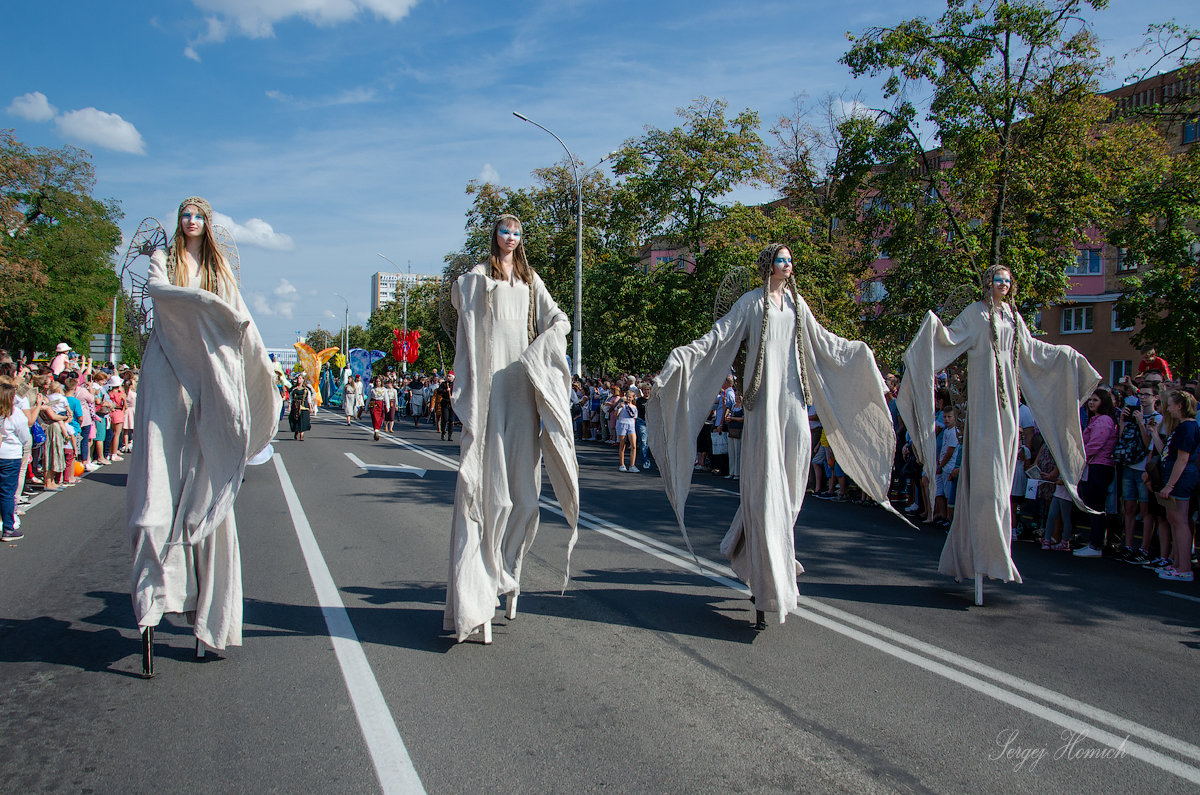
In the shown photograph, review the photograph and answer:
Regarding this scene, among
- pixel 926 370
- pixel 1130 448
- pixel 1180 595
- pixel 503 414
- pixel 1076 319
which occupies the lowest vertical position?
pixel 1180 595

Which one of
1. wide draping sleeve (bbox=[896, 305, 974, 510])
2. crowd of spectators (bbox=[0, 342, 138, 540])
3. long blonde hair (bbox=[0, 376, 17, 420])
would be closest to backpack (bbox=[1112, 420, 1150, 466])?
wide draping sleeve (bbox=[896, 305, 974, 510])

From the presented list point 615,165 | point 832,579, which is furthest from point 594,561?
point 615,165

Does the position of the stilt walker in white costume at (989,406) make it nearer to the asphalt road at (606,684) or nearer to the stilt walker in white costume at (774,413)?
the asphalt road at (606,684)

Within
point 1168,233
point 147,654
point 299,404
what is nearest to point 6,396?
point 147,654

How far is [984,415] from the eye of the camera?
6.17 metres

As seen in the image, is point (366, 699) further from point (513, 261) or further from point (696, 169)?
point (696, 169)

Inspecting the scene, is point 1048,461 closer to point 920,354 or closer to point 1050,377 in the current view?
point 1050,377

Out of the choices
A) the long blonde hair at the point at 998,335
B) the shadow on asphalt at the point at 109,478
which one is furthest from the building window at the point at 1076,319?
the shadow on asphalt at the point at 109,478

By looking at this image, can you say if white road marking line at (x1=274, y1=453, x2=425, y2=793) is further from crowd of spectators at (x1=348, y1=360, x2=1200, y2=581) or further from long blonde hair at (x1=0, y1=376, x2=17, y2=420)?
long blonde hair at (x1=0, y1=376, x2=17, y2=420)

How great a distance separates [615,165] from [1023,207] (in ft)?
39.6

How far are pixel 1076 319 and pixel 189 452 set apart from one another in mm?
47719

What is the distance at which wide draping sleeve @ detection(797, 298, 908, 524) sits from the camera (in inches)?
221

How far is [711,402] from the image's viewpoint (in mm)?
5535

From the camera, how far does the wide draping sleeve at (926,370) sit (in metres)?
6.12
